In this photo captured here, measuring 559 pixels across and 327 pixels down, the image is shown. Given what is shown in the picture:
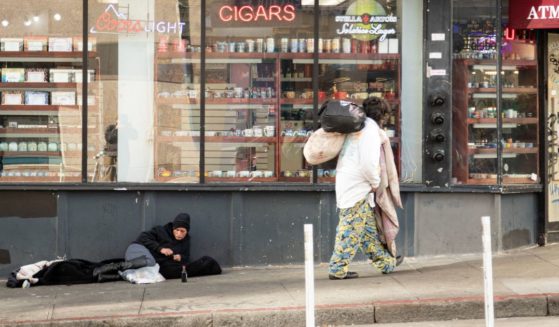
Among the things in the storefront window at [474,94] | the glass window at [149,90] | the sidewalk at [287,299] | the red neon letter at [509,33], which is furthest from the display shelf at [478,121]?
the glass window at [149,90]

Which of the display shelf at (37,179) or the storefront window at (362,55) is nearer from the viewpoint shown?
the display shelf at (37,179)

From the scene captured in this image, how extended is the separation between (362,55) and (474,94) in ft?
4.60

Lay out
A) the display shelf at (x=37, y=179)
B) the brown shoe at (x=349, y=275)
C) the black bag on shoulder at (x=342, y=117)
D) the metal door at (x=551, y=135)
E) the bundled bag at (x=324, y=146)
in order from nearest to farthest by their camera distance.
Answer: the black bag on shoulder at (x=342, y=117) < the bundled bag at (x=324, y=146) < the brown shoe at (x=349, y=275) < the display shelf at (x=37, y=179) < the metal door at (x=551, y=135)

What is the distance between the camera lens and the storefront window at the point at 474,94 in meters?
11.1

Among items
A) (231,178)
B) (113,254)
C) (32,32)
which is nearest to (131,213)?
(113,254)

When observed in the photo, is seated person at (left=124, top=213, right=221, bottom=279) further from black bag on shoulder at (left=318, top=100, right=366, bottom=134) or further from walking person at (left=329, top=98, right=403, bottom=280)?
black bag on shoulder at (left=318, top=100, right=366, bottom=134)

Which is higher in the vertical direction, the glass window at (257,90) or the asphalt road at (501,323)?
the glass window at (257,90)

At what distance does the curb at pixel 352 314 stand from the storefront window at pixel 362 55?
9.28 ft

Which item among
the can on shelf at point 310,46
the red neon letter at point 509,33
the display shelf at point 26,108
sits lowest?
the display shelf at point 26,108

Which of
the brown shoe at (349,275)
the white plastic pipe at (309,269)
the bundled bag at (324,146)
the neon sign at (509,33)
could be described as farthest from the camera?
the neon sign at (509,33)

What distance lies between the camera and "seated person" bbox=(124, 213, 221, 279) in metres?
10.2

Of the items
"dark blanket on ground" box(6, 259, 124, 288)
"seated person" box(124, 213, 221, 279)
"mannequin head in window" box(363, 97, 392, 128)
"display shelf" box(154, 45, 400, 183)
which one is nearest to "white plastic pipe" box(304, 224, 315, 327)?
"mannequin head in window" box(363, 97, 392, 128)

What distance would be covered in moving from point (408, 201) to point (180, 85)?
2.95 metres

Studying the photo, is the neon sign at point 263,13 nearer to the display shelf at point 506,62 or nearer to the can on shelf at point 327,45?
the can on shelf at point 327,45
